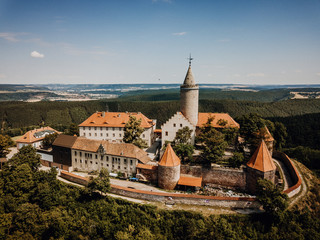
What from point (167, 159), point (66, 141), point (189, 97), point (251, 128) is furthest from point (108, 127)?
point (251, 128)

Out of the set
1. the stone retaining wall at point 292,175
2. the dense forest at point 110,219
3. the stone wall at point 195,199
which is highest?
the stone retaining wall at point 292,175

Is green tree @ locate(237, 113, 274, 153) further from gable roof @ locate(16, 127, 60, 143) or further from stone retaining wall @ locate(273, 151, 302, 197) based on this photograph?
gable roof @ locate(16, 127, 60, 143)

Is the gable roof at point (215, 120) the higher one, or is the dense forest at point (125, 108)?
the gable roof at point (215, 120)

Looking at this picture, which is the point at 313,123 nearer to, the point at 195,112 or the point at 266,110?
the point at 266,110

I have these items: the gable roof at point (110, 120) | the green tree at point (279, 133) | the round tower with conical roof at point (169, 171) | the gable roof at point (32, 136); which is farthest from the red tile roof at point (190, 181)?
the gable roof at point (32, 136)

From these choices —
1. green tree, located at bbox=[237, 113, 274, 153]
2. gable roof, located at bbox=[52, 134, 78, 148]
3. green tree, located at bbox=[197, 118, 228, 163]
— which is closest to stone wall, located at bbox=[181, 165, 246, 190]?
green tree, located at bbox=[197, 118, 228, 163]

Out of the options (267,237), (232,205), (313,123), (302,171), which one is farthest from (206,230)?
(313,123)

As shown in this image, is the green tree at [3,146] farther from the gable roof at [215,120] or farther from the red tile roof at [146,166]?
the gable roof at [215,120]
